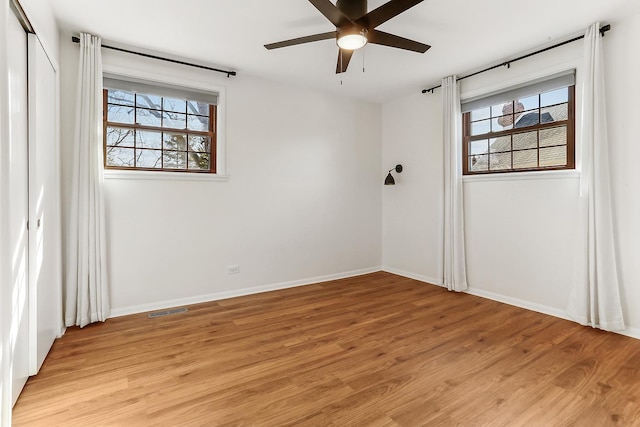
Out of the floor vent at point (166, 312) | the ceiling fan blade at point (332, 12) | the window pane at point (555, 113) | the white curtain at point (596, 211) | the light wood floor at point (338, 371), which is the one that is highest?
the ceiling fan blade at point (332, 12)

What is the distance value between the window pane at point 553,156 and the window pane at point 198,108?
3.73 metres

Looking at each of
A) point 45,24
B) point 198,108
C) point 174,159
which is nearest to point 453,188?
point 198,108

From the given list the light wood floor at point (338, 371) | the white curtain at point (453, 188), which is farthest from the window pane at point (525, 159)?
the light wood floor at point (338, 371)

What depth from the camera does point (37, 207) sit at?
2.12 metres

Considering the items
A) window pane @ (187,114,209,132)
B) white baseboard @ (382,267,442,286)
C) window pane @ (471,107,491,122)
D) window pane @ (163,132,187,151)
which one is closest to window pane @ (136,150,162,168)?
window pane @ (163,132,187,151)

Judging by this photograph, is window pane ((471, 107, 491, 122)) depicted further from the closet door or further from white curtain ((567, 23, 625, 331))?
the closet door

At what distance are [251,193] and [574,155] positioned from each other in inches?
134

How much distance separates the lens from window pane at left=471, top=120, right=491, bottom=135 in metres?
3.82

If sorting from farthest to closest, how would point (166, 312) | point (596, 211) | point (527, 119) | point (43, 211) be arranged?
point (527, 119)
point (166, 312)
point (596, 211)
point (43, 211)

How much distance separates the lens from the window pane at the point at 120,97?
319 cm

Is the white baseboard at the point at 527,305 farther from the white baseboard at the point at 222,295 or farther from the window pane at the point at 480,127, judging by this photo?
the window pane at the point at 480,127

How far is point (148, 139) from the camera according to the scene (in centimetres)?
336

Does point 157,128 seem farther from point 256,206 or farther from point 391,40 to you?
point 391,40

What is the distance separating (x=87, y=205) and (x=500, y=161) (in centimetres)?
434
